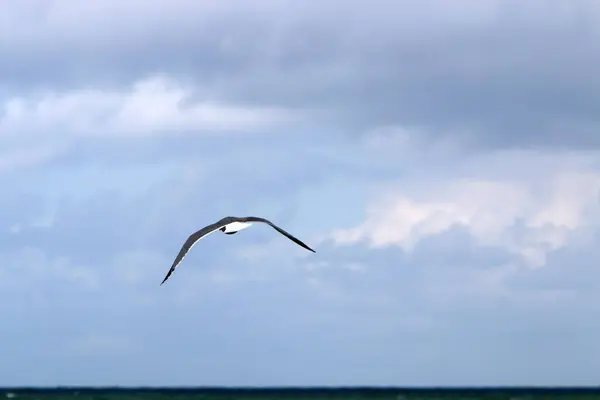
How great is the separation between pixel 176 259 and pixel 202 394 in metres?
29.3

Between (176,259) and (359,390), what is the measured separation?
131 ft

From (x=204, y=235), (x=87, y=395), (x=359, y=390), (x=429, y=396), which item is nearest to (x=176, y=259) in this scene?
(x=204, y=235)

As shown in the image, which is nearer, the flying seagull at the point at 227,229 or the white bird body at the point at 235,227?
the flying seagull at the point at 227,229

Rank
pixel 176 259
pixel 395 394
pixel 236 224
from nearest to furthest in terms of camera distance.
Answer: pixel 176 259 < pixel 236 224 < pixel 395 394

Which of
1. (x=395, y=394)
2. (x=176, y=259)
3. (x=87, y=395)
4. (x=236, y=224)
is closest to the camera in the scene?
(x=176, y=259)

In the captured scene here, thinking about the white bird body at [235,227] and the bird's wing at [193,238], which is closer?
the bird's wing at [193,238]

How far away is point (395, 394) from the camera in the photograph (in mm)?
103188

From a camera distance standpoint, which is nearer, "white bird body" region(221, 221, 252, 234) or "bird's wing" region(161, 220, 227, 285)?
"bird's wing" region(161, 220, 227, 285)

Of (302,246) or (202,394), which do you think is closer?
(302,246)

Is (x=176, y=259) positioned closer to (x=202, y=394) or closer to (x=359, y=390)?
(x=202, y=394)

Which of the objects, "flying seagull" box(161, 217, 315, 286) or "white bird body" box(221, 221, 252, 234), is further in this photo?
"white bird body" box(221, 221, 252, 234)

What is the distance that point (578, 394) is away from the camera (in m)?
96.1

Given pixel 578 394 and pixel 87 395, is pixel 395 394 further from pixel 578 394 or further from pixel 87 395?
pixel 87 395

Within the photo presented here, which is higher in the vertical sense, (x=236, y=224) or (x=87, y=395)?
(x=236, y=224)
